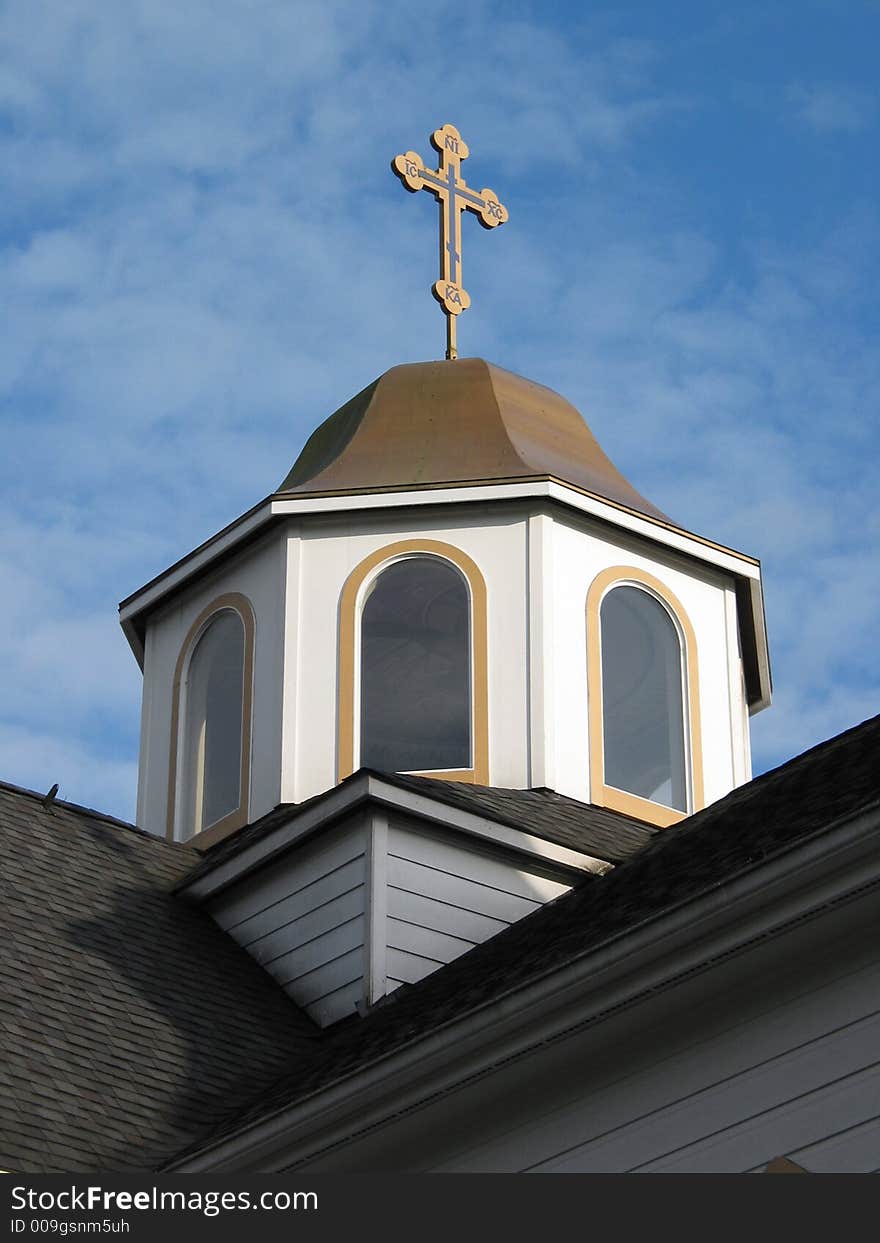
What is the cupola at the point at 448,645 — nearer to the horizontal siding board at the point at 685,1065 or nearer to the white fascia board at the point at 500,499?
the white fascia board at the point at 500,499

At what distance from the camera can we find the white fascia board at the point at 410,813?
12.7m

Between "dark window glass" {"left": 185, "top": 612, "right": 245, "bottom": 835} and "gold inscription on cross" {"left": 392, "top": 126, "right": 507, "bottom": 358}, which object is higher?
"gold inscription on cross" {"left": 392, "top": 126, "right": 507, "bottom": 358}

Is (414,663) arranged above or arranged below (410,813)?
above

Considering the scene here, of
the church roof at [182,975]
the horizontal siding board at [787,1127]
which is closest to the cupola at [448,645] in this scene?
the church roof at [182,975]

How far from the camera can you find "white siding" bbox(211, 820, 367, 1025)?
12617 mm

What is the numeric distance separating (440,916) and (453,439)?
5022mm

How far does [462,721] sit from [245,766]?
1.56 meters

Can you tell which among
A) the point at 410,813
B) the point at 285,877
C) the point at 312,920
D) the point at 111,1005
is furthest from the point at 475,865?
the point at 111,1005

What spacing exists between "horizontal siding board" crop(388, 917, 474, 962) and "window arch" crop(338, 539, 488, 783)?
252cm

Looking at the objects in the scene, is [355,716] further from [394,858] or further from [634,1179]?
[634,1179]

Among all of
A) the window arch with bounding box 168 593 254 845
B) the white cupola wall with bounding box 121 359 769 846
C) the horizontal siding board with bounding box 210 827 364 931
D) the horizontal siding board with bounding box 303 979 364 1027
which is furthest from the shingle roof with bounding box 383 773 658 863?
the window arch with bounding box 168 593 254 845

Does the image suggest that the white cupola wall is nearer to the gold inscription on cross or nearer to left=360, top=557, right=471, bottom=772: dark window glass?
left=360, top=557, right=471, bottom=772: dark window glass

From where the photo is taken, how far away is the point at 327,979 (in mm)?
12719

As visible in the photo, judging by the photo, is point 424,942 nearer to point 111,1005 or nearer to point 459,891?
point 459,891
